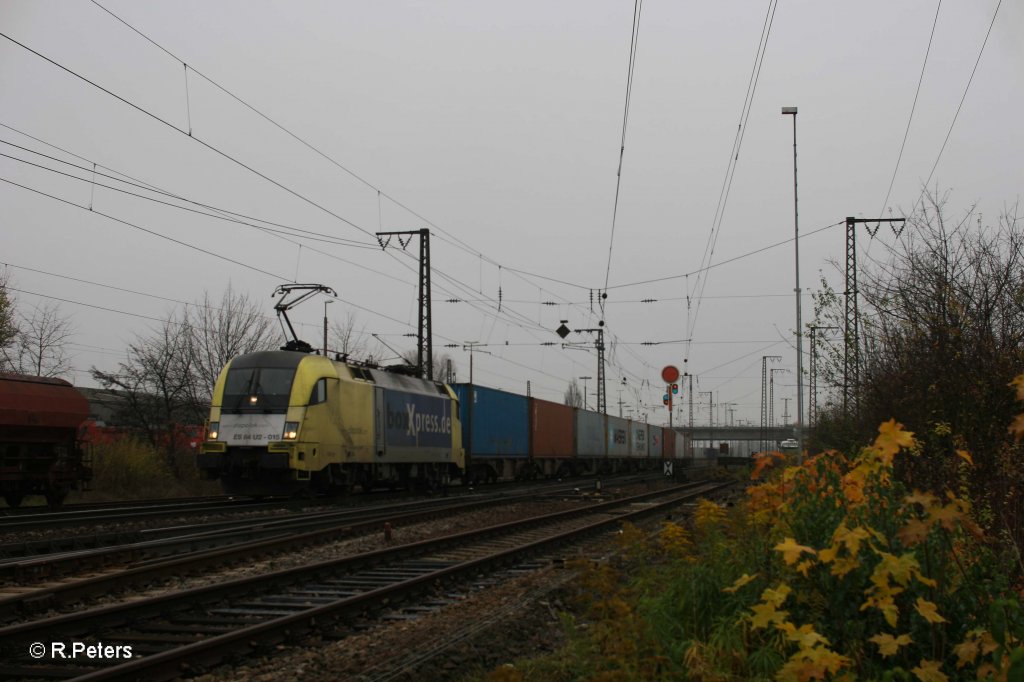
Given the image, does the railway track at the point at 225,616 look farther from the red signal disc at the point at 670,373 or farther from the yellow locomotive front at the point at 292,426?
the red signal disc at the point at 670,373

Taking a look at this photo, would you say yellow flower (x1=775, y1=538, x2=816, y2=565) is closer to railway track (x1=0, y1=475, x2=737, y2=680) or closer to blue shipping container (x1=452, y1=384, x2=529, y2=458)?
railway track (x1=0, y1=475, x2=737, y2=680)

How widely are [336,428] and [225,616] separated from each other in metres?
10.5

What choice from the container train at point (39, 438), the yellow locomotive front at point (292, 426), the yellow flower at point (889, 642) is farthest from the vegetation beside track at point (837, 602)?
the container train at point (39, 438)

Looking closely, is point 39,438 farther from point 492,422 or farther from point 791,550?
point 791,550

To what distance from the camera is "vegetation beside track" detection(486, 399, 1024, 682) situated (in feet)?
11.8

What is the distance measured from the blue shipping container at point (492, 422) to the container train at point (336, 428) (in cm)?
4

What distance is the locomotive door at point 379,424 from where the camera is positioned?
19.5 meters

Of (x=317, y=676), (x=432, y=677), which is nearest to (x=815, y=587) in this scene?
(x=432, y=677)

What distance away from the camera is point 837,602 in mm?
4098

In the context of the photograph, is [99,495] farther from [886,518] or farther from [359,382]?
[886,518]

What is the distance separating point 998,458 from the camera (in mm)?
6812

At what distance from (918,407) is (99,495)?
19.9m

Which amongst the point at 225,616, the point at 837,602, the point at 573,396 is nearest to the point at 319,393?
the point at 225,616

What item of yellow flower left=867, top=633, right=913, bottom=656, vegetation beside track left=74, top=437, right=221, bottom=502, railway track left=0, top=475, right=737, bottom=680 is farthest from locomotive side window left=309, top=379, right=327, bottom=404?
yellow flower left=867, top=633, right=913, bottom=656
